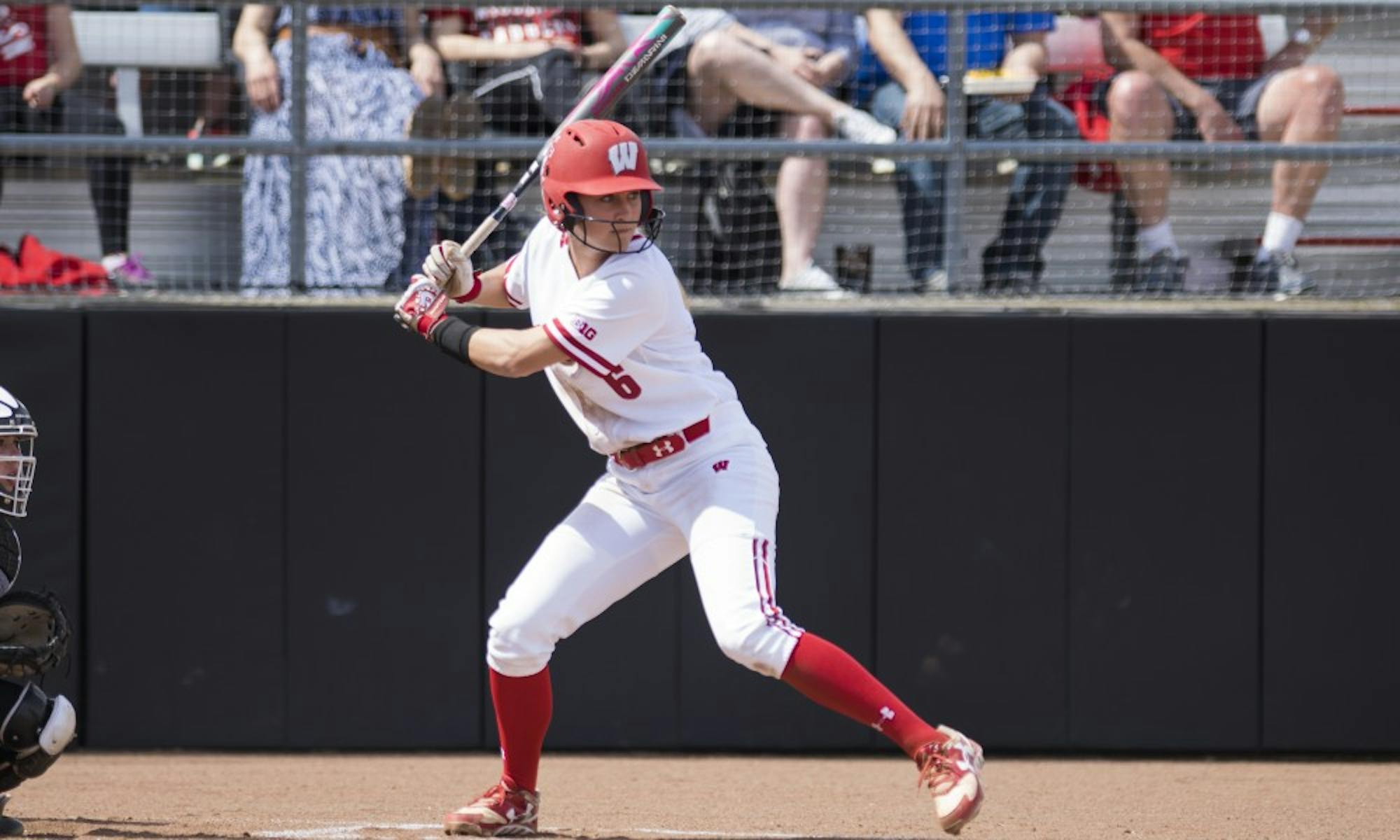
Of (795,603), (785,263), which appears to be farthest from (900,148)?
(795,603)

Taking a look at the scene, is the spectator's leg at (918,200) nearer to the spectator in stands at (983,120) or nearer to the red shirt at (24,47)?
the spectator in stands at (983,120)

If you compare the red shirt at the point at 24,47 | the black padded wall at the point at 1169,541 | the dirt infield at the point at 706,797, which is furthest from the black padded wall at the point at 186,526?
the black padded wall at the point at 1169,541

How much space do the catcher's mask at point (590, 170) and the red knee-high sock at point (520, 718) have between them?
1.15m

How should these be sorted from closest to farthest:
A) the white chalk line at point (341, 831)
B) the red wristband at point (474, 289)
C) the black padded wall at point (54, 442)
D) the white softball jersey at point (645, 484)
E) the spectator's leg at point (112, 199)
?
1. the white softball jersey at point (645, 484)
2. the white chalk line at point (341, 831)
3. the red wristband at point (474, 289)
4. the black padded wall at point (54, 442)
5. the spectator's leg at point (112, 199)

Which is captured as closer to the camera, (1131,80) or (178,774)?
(178,774)

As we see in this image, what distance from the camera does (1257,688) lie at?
6254mm

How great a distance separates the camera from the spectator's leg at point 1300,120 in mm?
6434

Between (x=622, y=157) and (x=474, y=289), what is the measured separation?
0.70 m

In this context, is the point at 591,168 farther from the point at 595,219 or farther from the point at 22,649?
the point at 22,649

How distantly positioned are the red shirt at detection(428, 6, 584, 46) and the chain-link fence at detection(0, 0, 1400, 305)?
9 cm

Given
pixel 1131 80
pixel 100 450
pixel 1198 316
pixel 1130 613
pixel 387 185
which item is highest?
pixel 1131 80

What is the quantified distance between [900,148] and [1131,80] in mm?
972

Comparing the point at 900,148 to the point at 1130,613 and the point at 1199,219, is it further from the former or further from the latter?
the point at 1130,613

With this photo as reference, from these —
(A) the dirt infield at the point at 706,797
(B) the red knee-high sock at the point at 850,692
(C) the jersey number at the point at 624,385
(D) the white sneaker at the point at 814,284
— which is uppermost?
(D) the white sneaker at the point at 814,284
